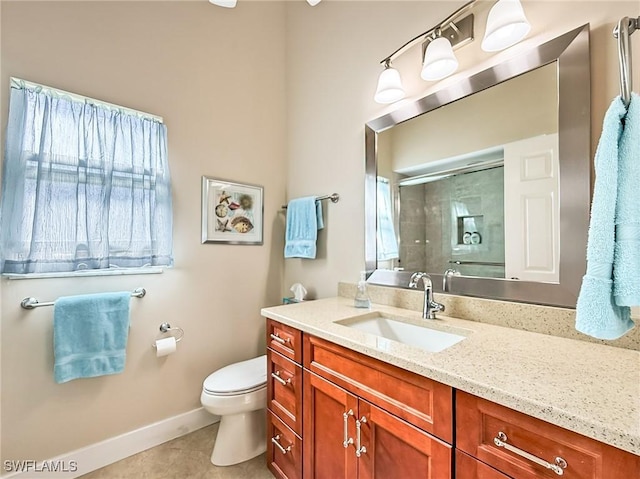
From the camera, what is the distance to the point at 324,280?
2.08 metres

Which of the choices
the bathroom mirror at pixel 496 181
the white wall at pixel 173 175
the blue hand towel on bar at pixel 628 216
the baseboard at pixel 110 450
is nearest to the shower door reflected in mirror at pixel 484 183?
the bathroom mirror at pixel 496 181

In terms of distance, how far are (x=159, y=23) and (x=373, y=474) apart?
2624 millimetres

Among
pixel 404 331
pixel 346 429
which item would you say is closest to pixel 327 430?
pixel 346 429

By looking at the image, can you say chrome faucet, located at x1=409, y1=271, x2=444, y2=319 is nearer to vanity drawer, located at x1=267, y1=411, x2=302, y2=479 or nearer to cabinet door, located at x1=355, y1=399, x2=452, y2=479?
cabinet door, located at x1=355, y1=399, x2=452, y2=479

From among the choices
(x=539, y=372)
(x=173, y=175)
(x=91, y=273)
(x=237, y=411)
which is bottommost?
(x=237, y=411)

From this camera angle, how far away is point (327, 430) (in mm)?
1168

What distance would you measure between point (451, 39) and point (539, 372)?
4.67 ft

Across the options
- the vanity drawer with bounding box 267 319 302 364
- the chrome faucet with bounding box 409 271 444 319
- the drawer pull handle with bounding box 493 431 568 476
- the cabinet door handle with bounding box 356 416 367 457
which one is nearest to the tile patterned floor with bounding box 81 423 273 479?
the vanity drawer with bounding box 267 319 302 364

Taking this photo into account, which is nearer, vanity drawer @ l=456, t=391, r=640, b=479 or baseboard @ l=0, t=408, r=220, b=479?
vanity drawer @ l=456, t=391, r=640, b=479

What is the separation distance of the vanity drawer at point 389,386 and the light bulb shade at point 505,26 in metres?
1.29

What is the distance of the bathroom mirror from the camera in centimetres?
103

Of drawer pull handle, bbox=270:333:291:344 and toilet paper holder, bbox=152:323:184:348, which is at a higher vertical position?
drawer pull handle, bbox=270:333:291:344

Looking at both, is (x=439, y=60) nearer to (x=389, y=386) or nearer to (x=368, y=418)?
(x=389, y=386)

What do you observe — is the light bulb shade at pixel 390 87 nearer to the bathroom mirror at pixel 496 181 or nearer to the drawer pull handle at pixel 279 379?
the bathroom mirror at pixel 496 181
